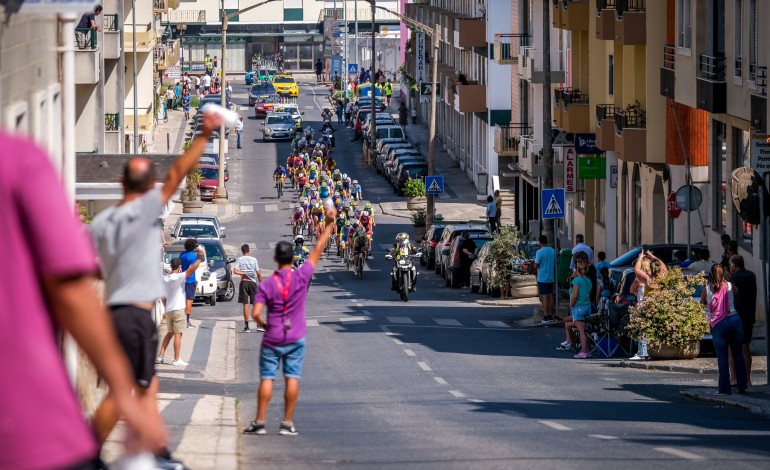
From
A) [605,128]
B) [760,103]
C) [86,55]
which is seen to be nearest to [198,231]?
[86,55]

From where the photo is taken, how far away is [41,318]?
391 cm

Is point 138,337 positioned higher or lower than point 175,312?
higher

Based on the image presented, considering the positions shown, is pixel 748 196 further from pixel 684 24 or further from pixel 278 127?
pixel 278 127

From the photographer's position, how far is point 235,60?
144 meters

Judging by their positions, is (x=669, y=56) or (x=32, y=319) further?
(x=669, y=56)

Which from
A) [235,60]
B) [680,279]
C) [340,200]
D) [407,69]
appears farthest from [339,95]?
[680,279]

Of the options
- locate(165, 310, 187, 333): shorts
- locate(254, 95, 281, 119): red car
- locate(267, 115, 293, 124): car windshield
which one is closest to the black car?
locate(165, 310, 187, 333): shorts

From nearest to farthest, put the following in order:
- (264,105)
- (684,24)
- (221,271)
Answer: (684,24) → (221,271) → (264,105)

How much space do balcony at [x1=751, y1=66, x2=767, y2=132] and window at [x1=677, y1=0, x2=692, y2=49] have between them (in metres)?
6.33

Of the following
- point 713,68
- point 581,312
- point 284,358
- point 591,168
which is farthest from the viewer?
point 591,168

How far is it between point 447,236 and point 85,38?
35.3ft

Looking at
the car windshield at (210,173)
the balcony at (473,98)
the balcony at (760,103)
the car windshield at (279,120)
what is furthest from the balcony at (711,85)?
the car windshield at (279,120)

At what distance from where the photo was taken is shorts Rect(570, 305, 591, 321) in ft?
83.3

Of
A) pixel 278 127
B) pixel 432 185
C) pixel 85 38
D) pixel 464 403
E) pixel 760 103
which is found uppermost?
pixel 85 38
